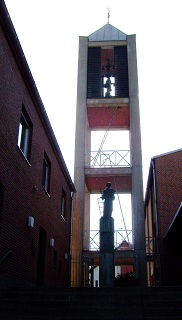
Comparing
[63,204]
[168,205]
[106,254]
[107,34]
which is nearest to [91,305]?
[106,254]

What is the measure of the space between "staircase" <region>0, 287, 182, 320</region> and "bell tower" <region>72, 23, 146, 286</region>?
9.79 meters

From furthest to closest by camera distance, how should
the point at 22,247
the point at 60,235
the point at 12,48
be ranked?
the point at 60,235 → the point at 22,247 → the point at 12,48

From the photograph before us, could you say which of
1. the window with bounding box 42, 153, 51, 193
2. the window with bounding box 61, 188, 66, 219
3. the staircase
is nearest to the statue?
the window with bounding box 42, 153, 51, 193

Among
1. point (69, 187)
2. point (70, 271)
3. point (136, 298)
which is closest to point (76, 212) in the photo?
point (69, 187)

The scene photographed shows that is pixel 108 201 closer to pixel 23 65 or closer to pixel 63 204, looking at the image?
pixel 23 65

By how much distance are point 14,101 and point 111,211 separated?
4.74m

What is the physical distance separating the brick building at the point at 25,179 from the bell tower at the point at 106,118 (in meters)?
2.68

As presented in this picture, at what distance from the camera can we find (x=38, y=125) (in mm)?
12625

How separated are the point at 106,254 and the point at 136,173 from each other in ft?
24.3

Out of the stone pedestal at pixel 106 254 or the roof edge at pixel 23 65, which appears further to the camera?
the stone pedestal at pixel 106 254

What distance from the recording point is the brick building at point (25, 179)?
30.2 feet

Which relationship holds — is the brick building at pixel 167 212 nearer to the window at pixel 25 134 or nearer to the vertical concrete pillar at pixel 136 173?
the vertical concrete pillar at pixel 136 173

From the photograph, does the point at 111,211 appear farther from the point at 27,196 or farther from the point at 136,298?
the point at 136,298

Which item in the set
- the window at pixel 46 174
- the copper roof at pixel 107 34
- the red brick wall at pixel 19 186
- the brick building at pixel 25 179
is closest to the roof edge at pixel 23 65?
the brick building at pixel 25 179
